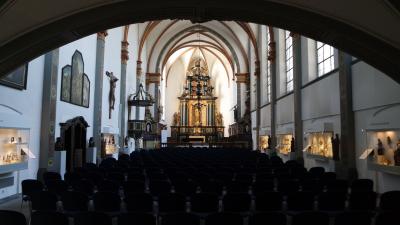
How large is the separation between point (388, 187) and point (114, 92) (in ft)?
52.9

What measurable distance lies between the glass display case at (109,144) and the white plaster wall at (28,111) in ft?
20.9

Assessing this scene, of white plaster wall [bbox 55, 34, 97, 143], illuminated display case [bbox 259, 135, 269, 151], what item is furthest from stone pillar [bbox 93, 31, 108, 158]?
illuminated display case [bbox 259, 135, 269, 151]

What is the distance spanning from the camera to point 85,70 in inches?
669

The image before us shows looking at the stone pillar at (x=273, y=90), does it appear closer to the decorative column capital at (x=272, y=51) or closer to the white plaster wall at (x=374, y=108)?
the decorative column capital at (x=272, y=51)

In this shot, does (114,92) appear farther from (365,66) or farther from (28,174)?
(365,66)

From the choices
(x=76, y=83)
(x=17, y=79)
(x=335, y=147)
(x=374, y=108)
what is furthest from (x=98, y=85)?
(x=374, y=108)

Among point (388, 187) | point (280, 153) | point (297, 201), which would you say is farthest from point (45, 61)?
point (280, 153)

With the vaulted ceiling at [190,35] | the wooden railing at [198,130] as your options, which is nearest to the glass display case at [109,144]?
the vaulted ceiling at [190,35]

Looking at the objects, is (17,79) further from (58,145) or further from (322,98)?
(322,98)

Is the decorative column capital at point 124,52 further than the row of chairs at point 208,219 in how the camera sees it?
Yes

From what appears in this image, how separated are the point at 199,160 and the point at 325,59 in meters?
7.44

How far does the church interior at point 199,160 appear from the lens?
6.66 metres

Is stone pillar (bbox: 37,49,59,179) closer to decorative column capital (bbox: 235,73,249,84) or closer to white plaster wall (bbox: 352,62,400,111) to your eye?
white plaster wall (bbox: 352,62,400,111)

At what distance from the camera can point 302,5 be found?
841 centimetres
